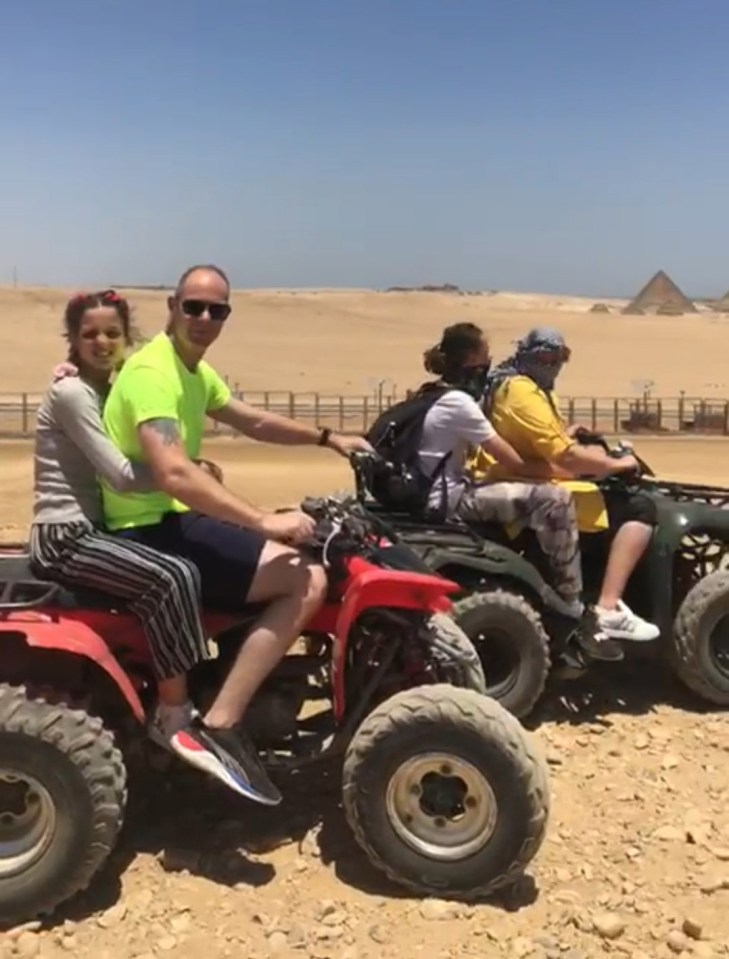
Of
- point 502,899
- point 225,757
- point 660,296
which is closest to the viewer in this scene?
point 225,757

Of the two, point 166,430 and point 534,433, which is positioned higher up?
point 166,430

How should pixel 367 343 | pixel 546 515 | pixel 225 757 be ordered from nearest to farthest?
pixel 225 757
pixel 546 515
pixel 367 343

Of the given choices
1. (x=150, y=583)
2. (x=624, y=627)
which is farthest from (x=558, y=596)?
(x=150, y=583)

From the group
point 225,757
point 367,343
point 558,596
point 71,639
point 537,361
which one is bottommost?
point 225,757

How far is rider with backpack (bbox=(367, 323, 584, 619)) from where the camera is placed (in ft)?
19.6

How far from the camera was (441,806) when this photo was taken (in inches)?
168

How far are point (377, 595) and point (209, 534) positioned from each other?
61cm

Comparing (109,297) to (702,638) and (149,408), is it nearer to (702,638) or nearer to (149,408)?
(149,408)

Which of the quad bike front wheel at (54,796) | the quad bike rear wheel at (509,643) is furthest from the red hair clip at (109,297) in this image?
the quad bike rear wheel at (509,643)

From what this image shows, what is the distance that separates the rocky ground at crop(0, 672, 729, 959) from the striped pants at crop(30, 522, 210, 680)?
0.79 meters

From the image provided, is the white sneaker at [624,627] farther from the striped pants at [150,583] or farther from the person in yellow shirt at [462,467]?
the striped pants at [150,583]

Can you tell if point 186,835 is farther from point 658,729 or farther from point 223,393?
point 658,729

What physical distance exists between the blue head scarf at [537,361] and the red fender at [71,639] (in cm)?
287

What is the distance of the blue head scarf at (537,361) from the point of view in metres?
6.24
